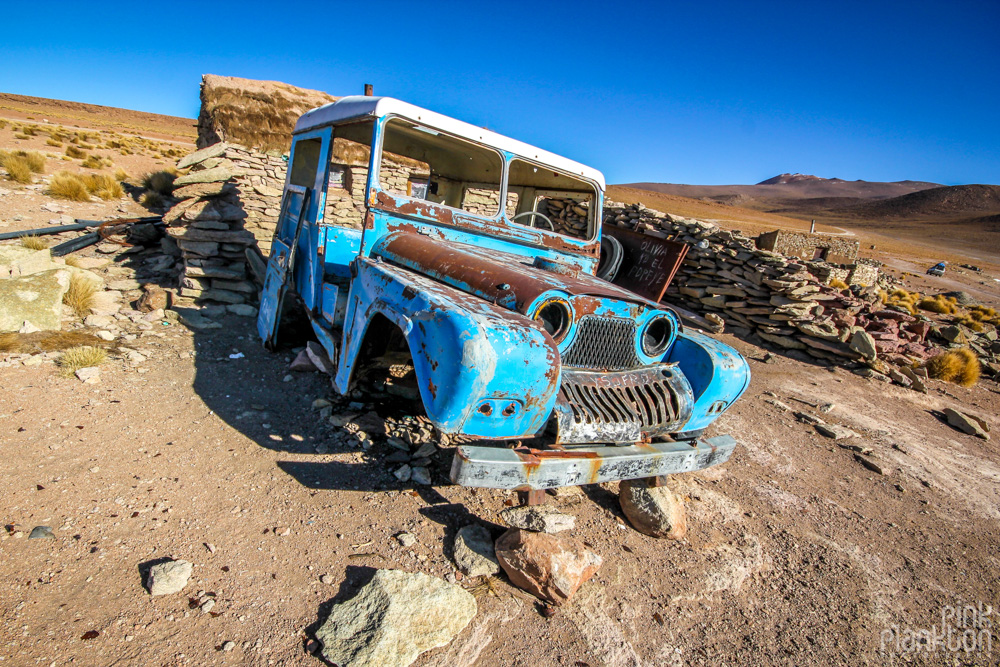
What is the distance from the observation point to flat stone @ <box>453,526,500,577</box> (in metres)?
2.27

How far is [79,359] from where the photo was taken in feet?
11.8

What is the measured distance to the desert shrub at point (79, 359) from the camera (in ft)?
11.6

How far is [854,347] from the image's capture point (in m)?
6.59

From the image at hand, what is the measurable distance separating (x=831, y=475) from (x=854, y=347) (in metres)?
3.66

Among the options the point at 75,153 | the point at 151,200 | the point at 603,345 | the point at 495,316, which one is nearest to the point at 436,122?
the point at 495,316

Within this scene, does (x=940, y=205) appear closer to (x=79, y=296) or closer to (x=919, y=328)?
(x=919, y=328)

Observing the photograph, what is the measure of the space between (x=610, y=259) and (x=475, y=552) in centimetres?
315

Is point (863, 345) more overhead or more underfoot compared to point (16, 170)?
more underfoot

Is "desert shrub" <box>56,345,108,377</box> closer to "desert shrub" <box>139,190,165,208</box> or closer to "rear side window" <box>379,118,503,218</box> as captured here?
"rear side window" <box>379,118,503,218</box>

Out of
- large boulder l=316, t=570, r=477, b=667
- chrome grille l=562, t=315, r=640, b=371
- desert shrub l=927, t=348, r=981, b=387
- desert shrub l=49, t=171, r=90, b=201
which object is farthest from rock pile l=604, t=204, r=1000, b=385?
desert shrub l=49, t=171, r=90, b=201

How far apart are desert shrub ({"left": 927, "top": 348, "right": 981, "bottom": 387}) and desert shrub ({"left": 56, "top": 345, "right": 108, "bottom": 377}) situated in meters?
9.70

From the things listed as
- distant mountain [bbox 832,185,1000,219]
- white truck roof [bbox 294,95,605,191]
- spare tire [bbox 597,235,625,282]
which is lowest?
spare tire [bbox 597,235,625,282]

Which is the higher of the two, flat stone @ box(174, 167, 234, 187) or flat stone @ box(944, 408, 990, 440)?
flat stone @ box(174, 167, 234, 187)

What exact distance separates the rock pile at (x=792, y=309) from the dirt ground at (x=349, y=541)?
2998 millimetres
